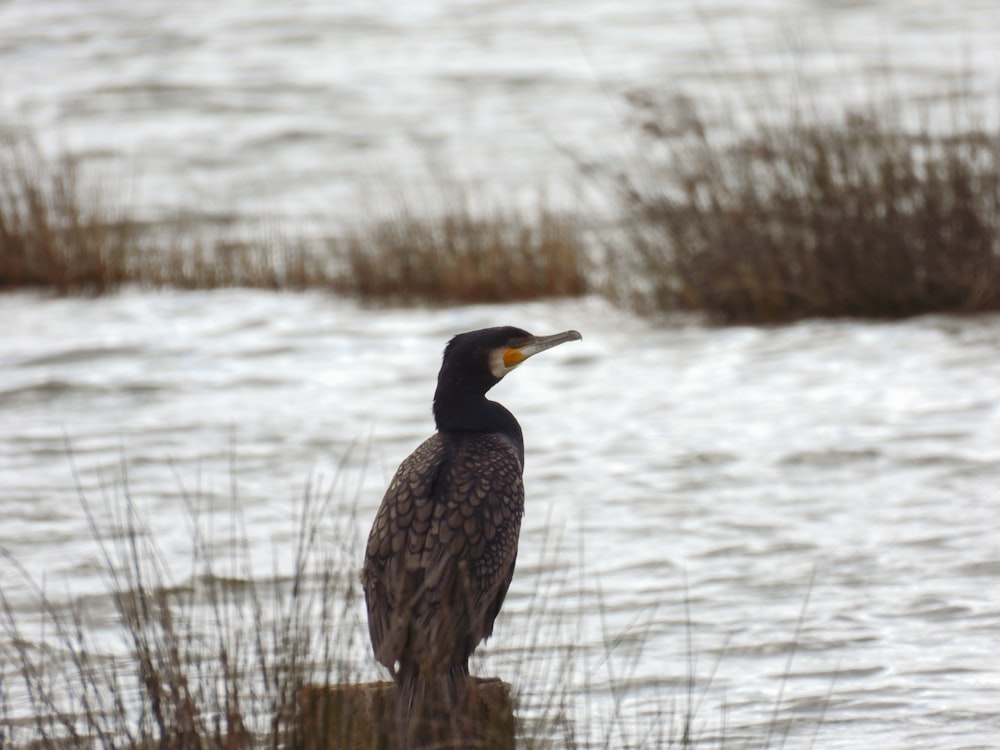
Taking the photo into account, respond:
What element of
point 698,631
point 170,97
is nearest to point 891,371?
point 698,631

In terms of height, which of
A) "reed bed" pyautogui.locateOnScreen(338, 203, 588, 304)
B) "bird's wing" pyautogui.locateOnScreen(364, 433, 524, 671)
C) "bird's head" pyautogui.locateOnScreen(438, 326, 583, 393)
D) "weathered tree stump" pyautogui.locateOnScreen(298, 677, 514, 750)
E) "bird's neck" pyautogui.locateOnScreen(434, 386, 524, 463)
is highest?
"bird's head" pyautogui.locateOnScreen(438, 326, 583, 393)

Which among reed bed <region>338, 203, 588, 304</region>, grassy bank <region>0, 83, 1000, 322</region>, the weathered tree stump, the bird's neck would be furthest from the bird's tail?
reed bed <region>338, 203, 588, 304</region>

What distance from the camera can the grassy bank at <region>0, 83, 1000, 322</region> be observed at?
419 inches

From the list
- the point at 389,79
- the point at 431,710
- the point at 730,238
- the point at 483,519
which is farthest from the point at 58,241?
the point at 389,79

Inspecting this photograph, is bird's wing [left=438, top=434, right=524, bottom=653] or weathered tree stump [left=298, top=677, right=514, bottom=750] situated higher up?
bird's wing [left=438, top=434, right=524, bottom=653]

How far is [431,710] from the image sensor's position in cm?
393

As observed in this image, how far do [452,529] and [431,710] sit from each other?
27.7 inches

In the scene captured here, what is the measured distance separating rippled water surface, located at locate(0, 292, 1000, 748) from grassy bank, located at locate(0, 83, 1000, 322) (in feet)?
1.02

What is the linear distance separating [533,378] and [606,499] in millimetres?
3599

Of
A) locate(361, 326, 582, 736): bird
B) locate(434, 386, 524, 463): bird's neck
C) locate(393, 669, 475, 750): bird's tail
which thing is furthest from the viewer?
locate(434, 386, 524, 463): bird's neck

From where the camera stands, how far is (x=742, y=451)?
9.21 metres

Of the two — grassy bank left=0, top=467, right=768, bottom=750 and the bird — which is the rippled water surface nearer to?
grassy bank left=0, top=467, right=768, bottom=750

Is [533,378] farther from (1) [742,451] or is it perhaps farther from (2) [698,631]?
(2) [698,631]

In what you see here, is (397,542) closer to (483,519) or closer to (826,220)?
(483,519)
